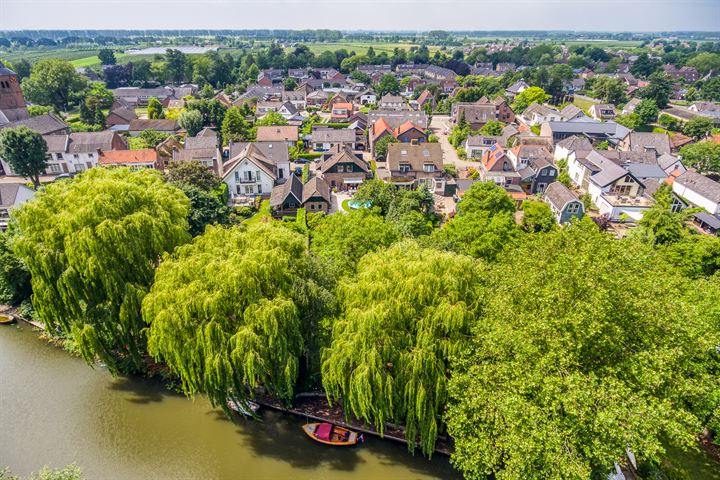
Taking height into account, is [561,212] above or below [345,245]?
below

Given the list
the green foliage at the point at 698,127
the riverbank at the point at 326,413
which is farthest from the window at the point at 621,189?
the riverbank at the point at 326,413

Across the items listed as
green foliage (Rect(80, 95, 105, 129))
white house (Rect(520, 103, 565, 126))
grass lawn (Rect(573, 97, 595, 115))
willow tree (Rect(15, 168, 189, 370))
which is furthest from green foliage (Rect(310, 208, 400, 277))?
grass lawn (Rect(573, 97, 595, 115))

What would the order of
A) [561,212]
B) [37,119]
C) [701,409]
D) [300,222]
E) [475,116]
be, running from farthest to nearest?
[475,116]
[37,119]
[561,212]
[300,222]
[701,409]

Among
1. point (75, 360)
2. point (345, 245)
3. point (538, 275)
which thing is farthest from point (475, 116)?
point (75, 360)

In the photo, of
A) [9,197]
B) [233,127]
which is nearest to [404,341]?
[9,197]

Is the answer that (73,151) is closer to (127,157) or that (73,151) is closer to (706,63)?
(127,157)

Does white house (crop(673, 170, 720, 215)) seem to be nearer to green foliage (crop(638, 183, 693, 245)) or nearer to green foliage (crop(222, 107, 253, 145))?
green foliage (crop(638, 183, 693, 245))

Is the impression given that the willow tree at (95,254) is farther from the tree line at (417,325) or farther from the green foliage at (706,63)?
the green foliage at (706,63)

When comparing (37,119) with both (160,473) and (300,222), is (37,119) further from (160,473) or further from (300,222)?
(160,473)
